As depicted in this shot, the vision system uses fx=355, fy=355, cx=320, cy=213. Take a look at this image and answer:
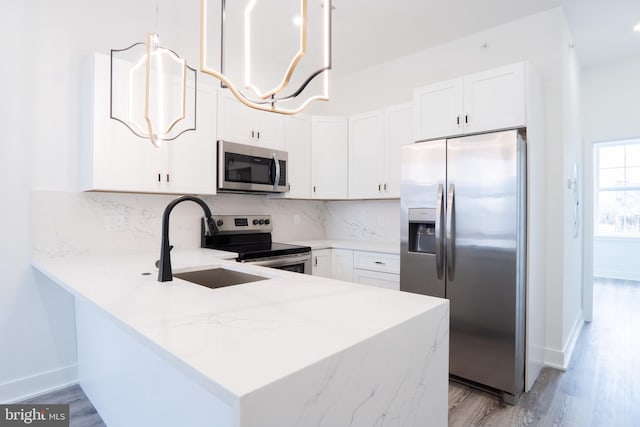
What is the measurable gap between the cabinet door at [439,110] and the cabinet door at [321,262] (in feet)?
4.62

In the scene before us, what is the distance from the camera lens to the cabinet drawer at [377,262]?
3146 mm

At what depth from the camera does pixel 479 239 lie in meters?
2.43

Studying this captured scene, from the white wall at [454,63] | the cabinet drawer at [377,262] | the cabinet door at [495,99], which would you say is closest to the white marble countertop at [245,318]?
the cabinet drawer at [377,262]

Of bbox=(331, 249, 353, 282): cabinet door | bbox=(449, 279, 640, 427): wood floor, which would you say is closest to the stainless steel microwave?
bbox=(331, 249, 353, 282): cabinet door

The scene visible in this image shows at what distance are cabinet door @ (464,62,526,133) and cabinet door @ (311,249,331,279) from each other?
5.63 ft

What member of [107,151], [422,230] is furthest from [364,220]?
[107,151]

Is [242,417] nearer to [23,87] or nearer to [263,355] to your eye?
[263,355]

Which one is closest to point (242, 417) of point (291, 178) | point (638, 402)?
point (638, 402)

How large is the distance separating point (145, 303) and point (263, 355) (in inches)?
25.6

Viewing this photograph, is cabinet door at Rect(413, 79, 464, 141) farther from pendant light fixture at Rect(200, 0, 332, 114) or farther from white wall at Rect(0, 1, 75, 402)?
white wall at Rect(0, 1, 75, 402)

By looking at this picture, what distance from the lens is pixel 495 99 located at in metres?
2.58

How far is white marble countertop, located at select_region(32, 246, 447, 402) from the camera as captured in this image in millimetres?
732

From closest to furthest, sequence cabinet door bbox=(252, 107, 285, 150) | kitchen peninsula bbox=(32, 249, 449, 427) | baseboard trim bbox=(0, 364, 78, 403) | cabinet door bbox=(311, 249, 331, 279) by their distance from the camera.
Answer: kitchen peninsula bbox=(32, 249, 449, 427) → baseboard trim bbox=(0, 364, 78, 403) → cabinet door bbox=(252, 107, 285, 150) → cabinet door bbox=(311, 249, 331, 279)

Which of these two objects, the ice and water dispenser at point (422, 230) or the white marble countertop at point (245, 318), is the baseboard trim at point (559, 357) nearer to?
the ice and water dispenser at point (422, 230)
